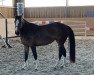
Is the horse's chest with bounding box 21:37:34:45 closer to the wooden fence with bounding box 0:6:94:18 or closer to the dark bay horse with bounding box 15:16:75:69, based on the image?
the dark bay horse with bounding box 15:16:75:69

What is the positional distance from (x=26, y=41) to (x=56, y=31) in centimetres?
89

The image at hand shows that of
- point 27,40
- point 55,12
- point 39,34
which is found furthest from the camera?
point 55,12

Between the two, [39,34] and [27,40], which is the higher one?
[39,34]

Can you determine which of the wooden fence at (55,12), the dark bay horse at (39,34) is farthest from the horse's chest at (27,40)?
the wooden fence at (55,12)

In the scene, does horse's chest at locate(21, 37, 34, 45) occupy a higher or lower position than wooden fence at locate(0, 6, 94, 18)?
lower

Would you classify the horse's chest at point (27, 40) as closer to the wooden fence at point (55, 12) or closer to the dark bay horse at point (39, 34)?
the dark bay horse at point (39, 34)

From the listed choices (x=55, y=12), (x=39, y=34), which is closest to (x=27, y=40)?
(x=39, y=34)

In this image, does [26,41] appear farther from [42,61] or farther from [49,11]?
[49,11]

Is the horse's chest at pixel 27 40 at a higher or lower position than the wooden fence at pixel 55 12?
lower

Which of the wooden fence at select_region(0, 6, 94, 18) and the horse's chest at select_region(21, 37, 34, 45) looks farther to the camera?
the wooden fence at select_region(0, 6, 94, 18)

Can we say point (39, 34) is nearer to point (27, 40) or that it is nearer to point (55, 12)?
point (27, 40)

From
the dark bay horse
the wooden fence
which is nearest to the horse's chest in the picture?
the dark bay horse

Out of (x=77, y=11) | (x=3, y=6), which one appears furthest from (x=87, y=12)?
(x=3, y=6)

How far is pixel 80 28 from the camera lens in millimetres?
22281
